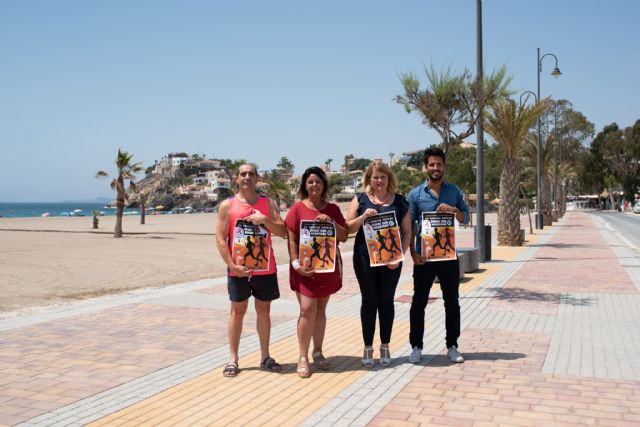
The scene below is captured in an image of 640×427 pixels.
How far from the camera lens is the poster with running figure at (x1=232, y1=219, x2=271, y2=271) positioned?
15.9ft

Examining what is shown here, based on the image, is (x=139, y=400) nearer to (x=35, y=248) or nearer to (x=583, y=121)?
(x=35, y=248)

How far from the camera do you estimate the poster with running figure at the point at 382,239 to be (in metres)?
4.96

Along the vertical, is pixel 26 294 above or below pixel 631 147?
below

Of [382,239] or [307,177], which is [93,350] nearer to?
[307,177]

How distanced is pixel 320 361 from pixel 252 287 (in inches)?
35.1

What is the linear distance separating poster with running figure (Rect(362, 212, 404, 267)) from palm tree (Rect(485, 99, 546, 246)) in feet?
50.0

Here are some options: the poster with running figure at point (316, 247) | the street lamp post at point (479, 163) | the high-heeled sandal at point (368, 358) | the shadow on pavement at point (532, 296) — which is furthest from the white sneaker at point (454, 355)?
the street lamp post at point (479, 163)

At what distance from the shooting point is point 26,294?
396 inches

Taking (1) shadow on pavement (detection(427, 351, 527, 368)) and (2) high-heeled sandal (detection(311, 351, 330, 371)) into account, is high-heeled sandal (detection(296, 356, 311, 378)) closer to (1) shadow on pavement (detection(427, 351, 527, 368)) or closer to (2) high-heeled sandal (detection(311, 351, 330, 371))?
(2) high-heeled sandal (detection(311, 351, 330, 371))

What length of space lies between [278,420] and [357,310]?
420cm

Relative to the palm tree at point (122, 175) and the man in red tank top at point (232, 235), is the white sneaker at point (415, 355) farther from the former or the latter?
the palm tree at point (122, 175)

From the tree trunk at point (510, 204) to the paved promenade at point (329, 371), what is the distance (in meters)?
10.5

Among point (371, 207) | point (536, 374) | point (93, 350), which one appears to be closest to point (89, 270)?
point (93, 350)

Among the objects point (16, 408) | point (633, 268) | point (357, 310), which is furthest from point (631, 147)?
point (16, 408)
